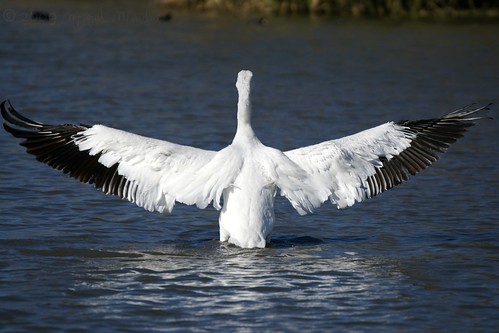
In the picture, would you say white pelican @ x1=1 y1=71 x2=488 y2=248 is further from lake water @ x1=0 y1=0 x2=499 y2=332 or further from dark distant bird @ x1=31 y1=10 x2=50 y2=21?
dark distant bird @ x1=31 y1=10 x2=50 y2=21

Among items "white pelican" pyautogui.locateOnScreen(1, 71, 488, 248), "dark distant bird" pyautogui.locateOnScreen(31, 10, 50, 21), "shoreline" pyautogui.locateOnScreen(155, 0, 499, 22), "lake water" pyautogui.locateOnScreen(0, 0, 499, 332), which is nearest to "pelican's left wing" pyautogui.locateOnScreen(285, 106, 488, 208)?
"white pelican" pyautogui.locateOnScreen(1, 71, 488, 248)

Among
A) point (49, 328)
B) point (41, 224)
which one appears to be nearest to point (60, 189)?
point (41, 224)

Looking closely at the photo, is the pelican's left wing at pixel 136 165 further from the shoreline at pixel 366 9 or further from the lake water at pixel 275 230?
the shoreline at pixel 366 9

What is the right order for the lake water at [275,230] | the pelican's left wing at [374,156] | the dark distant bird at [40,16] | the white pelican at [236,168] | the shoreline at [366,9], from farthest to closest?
1. the dark distant bird at [40,16]
2. the shoreline at [366,9]
3. the pelican's left wing at [374,156]
4. the white pelican at [236,168]
5. the lake water at [275,230]

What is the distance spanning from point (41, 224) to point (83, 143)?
1.19 m

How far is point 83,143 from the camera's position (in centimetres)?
824

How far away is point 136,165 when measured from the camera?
8125 millimetres

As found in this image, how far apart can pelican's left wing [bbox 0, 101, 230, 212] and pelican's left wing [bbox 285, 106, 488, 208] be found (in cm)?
79

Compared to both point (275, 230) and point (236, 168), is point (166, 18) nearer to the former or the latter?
point (275, 230)

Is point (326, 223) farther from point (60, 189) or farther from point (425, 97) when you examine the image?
point (425, 97)

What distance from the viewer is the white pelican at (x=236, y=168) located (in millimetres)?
7934

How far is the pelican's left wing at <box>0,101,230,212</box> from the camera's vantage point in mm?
7961

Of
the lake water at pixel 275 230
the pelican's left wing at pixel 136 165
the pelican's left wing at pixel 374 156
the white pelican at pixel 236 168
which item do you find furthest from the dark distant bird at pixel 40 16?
the pelican's left wing at pixel 374 156

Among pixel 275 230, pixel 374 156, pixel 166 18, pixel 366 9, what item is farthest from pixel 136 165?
pixel 366 9
